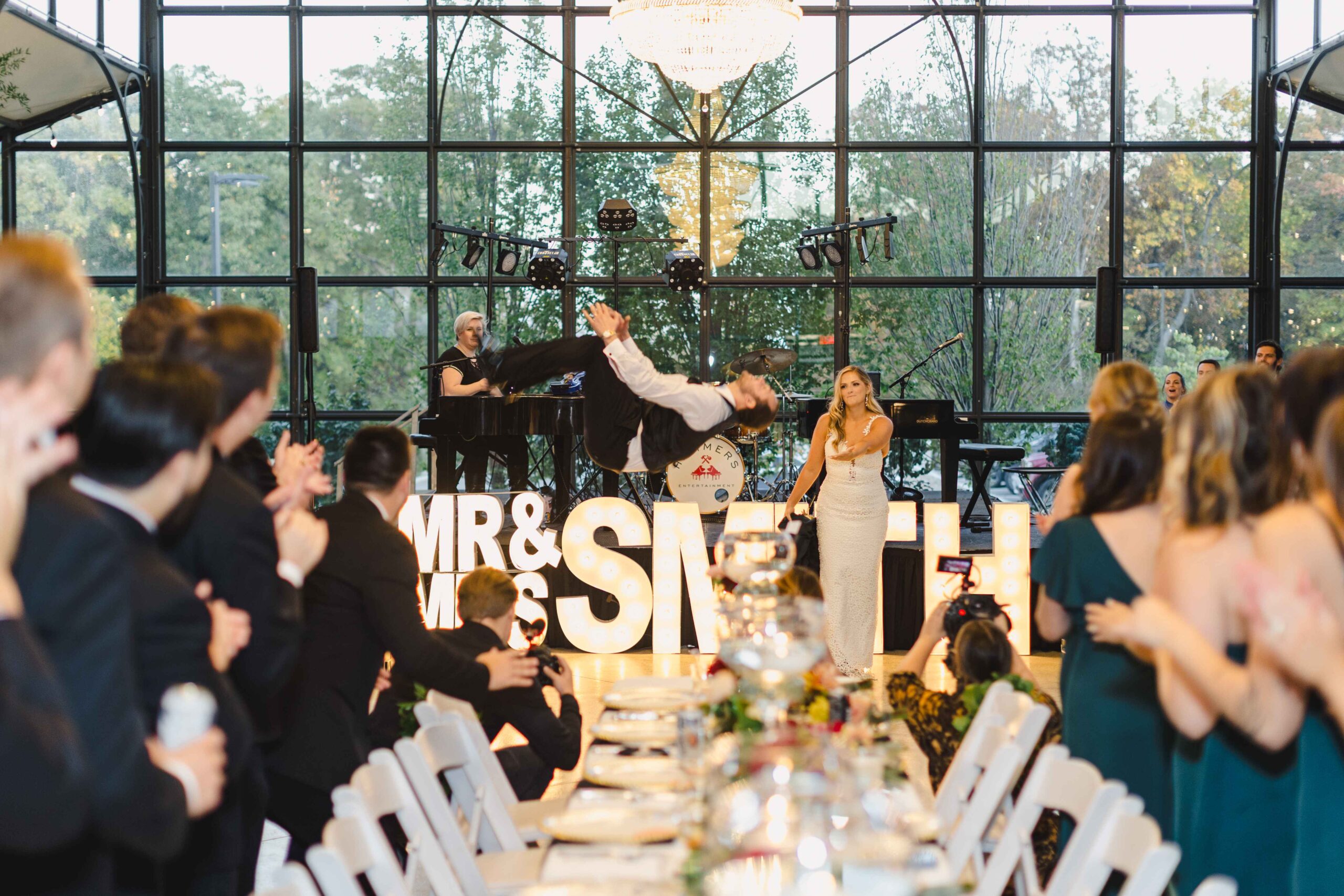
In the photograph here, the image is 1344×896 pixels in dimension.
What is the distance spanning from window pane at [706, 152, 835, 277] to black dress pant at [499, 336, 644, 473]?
7.15 m

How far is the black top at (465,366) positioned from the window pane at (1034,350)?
16.6ft

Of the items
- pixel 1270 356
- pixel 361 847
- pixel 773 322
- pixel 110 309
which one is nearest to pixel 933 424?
pixel 773 322

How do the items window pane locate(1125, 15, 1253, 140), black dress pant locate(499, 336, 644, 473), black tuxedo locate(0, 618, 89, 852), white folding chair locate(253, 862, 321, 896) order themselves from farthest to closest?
window pane locate(1125, 15, 1253, 140), black dress pant locate(499, 336, 644, 473), white folding chair locate(253, 862, 321, 896), black tuxedo locate(0, 618, 89, 852)

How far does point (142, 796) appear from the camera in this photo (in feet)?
5.78

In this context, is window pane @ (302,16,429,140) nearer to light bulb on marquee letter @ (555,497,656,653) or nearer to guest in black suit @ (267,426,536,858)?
light bulb on marquee letter @ (555,497,656,653)

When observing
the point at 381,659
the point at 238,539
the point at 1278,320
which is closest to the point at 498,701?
the point at 381,659

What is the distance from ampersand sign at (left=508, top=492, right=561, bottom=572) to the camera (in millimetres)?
7727

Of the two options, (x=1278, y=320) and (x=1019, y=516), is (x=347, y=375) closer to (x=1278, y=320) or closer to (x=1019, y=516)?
(x=1019, y=516)

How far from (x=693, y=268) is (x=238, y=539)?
8.65 m

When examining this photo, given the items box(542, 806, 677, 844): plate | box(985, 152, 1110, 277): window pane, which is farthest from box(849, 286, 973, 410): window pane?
box(542, 806, 677, 844): plate

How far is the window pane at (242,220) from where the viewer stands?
12.5 meters

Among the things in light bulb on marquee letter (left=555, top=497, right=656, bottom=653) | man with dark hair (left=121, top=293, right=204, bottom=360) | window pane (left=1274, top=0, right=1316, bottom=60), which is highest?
window pane (left=1274, top=0, right=1316, bottom=60)

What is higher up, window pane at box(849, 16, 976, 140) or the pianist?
window pane at box(849, 16, 976, 140)

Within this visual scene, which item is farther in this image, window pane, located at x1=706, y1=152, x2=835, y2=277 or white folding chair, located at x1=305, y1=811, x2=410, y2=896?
window pane, located at x1=706, y1=152, x2=835, y2=277
